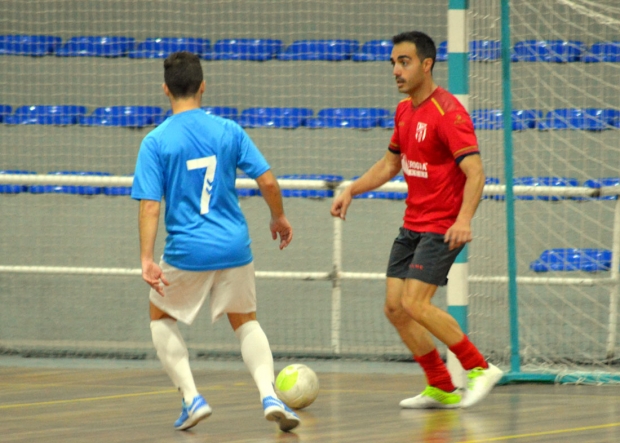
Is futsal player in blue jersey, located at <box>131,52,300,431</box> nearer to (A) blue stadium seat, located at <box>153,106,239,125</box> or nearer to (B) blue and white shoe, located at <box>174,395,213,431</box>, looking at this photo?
(B) blue and white shoe, located at <box>174,395,213,431</box>

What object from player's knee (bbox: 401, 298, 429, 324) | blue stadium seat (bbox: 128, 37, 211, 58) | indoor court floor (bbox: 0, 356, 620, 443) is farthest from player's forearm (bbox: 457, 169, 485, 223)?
blue stadium seat (bbox: 128, 37, 211, 58)

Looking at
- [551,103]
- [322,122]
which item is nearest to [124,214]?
[322,122]

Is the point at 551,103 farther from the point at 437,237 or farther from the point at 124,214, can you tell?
the point at 437,237

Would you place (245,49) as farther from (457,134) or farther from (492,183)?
(457,134)

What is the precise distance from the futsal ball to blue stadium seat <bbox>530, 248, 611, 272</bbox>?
2.81 m

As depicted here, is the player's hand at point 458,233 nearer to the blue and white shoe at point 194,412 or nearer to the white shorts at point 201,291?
the white shorts at point 201,291

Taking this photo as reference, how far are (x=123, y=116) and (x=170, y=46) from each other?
49.7 inches

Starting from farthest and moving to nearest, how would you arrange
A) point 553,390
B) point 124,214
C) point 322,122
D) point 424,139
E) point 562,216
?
point 322,122, point 124,214, point 562,216, point 553,390, point 424,139

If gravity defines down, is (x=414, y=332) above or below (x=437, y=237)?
below

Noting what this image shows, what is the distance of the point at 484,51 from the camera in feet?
22.4

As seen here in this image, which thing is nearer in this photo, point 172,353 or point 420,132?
point 172,353

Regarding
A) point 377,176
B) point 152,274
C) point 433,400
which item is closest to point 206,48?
point 377,176

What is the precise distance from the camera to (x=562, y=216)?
298 inches

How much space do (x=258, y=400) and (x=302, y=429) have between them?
993mm
